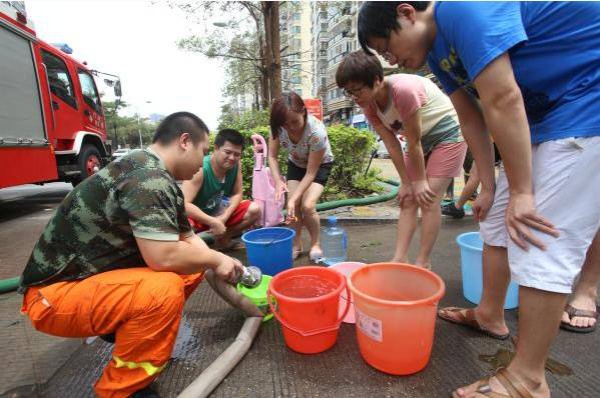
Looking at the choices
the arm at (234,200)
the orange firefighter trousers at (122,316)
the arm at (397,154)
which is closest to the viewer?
the orange firefighter trousers at (122,316)

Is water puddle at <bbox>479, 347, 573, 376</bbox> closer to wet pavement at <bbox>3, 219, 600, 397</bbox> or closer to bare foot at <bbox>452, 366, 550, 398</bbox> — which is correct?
wet pavement at <bbox>3, 219, 600, 397</bbox>

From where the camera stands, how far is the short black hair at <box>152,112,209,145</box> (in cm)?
163

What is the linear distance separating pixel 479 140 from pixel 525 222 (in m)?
0.58

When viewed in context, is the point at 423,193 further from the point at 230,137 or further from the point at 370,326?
the point at 230,137

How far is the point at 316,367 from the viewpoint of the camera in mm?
1673

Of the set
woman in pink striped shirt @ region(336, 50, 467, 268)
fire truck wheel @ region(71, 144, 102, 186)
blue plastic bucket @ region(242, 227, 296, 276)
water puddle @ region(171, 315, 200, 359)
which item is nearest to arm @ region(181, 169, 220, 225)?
blue plastic bucket @ region(242, 227, 296, 276)

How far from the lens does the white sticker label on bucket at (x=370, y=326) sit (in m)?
1.49

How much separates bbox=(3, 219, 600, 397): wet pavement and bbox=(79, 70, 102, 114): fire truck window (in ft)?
22.3

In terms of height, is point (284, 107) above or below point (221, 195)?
above

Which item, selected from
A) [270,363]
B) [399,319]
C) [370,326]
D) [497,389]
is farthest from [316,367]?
[497,389]

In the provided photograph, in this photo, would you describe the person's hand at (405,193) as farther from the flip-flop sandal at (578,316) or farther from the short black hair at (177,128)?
the short black hair at (177,128)

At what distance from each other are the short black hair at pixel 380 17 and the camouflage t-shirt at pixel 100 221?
1.02 meters

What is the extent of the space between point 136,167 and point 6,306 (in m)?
1.96

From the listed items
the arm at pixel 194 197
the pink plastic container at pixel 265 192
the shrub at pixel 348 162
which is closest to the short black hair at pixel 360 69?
the pink plastic container at pixel 265 192
